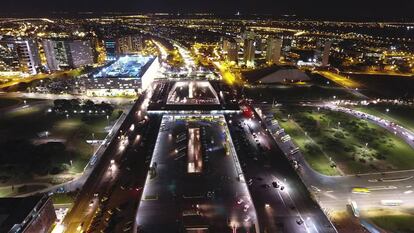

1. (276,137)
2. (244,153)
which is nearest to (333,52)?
(276,137)

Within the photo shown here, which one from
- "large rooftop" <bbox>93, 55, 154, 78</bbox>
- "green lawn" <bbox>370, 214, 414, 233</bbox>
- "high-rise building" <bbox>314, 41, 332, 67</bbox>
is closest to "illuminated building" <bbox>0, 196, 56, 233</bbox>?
"green lawn" <bbox>370, 214, 414, 233</bbox>

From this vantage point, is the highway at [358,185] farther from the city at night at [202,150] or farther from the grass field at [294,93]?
the grass field at [294,93]

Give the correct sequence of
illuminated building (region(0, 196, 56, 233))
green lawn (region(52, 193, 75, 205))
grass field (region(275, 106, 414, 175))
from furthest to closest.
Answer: grass field (region(275, 106, 414, 175))
green lawn (region(52, 193, 75, 205))
illuminated building (region(0, 196, 56, 233))

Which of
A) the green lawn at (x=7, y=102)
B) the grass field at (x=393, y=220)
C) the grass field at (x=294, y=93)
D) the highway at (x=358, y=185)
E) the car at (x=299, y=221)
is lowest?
the grass field at (x=294, y=93)

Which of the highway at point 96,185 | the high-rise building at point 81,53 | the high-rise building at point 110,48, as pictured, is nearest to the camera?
the highway at point 96,185

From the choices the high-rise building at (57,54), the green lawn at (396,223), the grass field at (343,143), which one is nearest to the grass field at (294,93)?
the grass field at (343,143)

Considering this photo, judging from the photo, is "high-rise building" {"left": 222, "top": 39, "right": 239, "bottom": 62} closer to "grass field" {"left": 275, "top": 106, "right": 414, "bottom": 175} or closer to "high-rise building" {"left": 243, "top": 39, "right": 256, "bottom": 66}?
"high-rise building" {"left": 243, "top": 39, "right": 256, "bottom": 66}

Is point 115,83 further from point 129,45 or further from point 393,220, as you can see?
point 393,220
